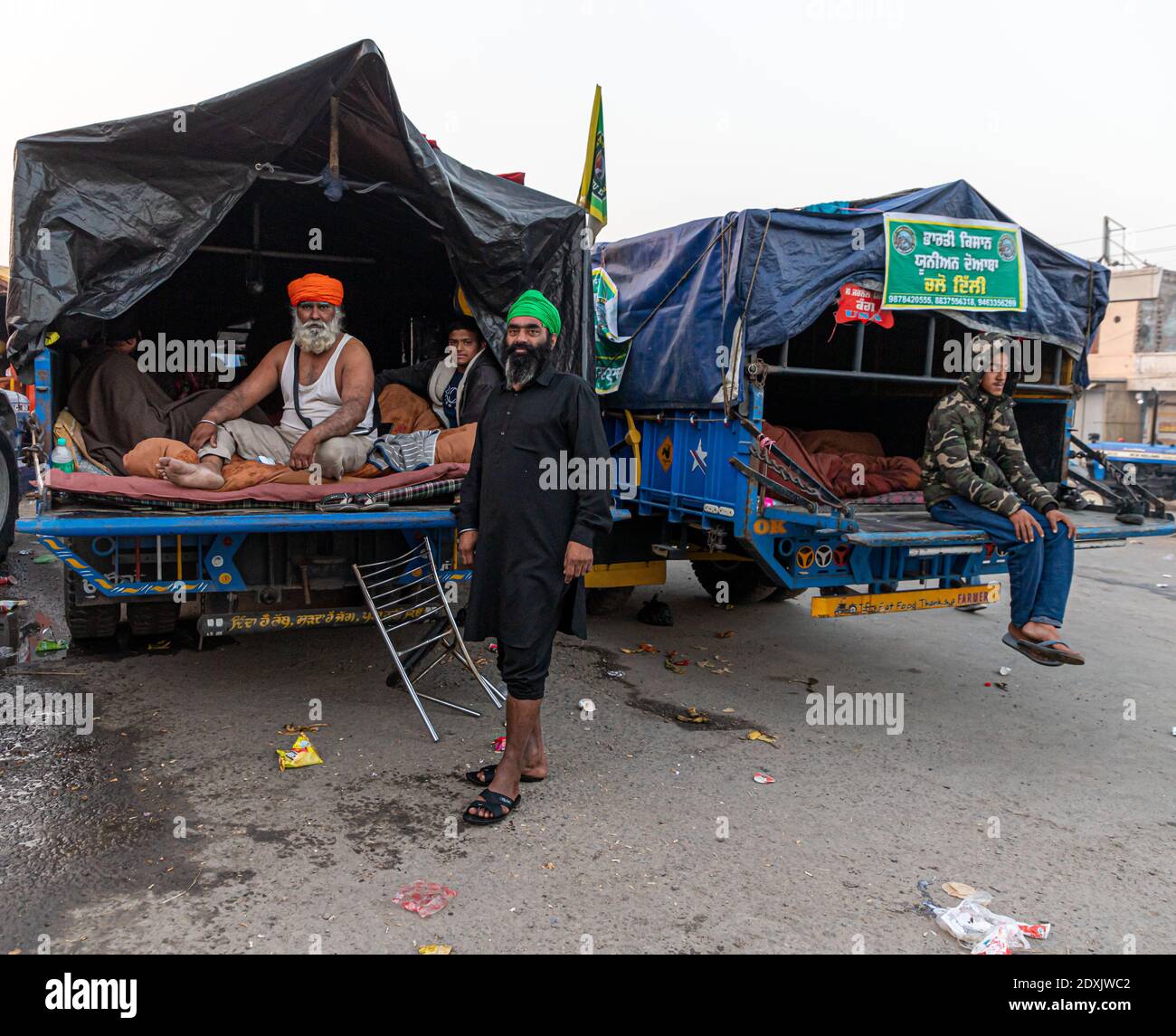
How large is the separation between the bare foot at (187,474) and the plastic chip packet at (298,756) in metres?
1.36

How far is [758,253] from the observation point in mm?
5379

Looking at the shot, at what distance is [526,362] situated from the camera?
3.91 metres

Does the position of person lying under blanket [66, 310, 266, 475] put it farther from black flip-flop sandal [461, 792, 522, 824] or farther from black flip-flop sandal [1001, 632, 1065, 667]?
black flip-flop sandal [1001, 632, 1065, 667]

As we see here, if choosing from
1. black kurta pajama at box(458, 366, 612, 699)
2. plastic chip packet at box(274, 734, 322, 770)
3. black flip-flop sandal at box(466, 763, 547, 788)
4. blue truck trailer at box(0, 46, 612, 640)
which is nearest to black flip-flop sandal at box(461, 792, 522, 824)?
black flip-flop sandal at box(466, 763, 547, 788)

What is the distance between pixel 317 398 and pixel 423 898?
Answer: 3.28m

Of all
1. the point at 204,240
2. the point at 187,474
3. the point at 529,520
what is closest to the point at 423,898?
the point at 529,520

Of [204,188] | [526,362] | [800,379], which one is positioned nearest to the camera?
[526,362]

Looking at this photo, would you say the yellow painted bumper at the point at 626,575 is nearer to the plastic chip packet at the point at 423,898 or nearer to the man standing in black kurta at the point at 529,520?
the man standing in black kurta at the point at 529,520

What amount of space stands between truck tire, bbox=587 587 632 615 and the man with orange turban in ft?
7.79

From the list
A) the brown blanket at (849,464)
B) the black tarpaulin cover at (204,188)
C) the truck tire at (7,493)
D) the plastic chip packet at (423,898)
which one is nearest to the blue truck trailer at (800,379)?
the brown blanket at (849,464)

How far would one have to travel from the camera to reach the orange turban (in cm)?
534

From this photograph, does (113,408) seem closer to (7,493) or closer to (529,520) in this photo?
(529,520)
